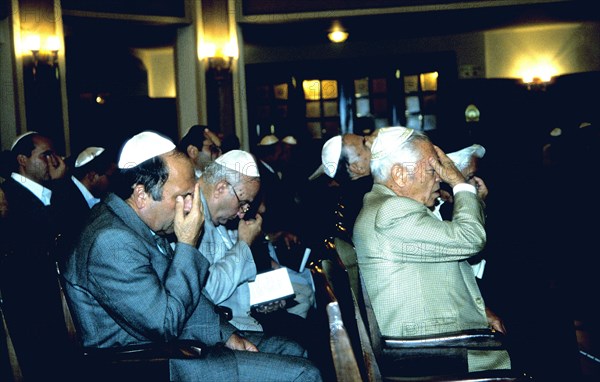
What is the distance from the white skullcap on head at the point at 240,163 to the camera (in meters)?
3.54

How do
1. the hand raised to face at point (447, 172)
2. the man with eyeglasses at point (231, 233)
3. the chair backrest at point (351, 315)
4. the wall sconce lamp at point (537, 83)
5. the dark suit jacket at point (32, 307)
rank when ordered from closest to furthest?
the chair backrest at point (351, 315), the dark suit jacket at point (32, 307), the hand raised to face at point (447, 172), the man with eyeglasses at point (231, 233), the wall sconce lamp at point (537, 83)

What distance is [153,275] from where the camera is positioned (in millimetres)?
2221

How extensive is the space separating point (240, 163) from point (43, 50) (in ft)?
15.8

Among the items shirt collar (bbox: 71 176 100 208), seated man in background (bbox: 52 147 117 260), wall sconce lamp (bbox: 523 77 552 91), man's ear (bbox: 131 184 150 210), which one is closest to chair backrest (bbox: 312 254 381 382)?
man's ear (bbox: 131 184 150 210)

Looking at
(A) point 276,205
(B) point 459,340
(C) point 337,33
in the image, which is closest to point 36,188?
(A) point 276,205

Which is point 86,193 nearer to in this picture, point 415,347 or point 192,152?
Answer: point 192,152

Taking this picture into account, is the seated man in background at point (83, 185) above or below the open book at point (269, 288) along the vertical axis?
above

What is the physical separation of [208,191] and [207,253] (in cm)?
34

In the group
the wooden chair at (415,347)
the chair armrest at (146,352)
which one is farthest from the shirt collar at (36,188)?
the wooden chair at (415,347)

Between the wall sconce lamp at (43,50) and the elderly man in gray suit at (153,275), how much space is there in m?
5.48

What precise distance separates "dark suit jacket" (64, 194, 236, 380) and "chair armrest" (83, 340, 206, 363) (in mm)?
46

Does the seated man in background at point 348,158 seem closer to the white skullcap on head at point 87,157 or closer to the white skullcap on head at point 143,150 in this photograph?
the white skullcap on head at point 143,150

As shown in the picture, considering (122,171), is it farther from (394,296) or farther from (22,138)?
(22,138)

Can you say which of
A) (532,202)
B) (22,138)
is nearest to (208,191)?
(22,138)
